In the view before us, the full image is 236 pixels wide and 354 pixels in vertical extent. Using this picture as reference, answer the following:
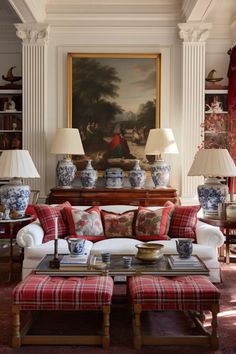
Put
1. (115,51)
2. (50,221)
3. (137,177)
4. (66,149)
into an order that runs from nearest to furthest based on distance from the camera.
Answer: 1. (50,221)
2. (66,149)
3. (137,177)
4. (115,51)

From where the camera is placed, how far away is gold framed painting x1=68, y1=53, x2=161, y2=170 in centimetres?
724

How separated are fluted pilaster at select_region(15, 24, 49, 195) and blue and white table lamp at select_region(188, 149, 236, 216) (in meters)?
2.49

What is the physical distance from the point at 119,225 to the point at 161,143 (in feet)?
5.95

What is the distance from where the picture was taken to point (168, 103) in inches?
286

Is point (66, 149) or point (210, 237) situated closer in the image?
point (210, 237)

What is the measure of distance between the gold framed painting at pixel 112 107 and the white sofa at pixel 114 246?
242cm

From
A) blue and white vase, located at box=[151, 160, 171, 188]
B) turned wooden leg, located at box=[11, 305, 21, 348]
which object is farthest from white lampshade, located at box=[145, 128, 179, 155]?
turned wooden leg, located at box=[11, 305, 21, 348]

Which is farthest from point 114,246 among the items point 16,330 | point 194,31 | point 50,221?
point 194,31

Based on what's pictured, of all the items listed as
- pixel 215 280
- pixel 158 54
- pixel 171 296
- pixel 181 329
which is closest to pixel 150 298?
pixel 171 296

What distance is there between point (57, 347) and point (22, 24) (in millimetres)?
4970

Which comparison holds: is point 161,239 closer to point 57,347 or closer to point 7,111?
point 57,347

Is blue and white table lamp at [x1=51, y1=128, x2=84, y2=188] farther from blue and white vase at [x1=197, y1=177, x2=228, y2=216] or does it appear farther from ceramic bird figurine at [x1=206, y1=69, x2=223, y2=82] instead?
ceramic bird figurine at [x1=206, y1=69, x2=223, y2=82]

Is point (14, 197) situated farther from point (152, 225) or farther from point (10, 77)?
point (10, 77)

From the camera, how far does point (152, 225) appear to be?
517 centimetres
